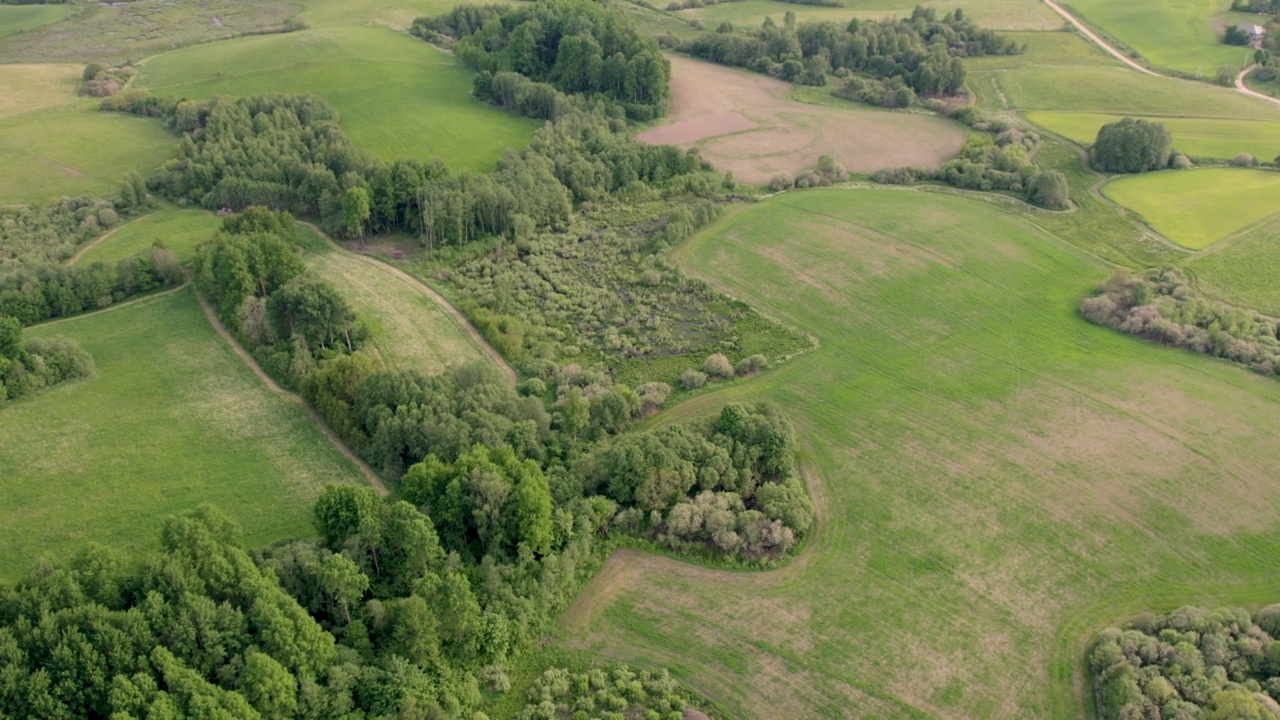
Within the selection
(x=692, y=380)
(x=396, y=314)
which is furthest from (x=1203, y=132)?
(x=396, y=314)

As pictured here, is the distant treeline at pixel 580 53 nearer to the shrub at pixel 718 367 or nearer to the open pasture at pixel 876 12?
the open pasture at pixel 876 12

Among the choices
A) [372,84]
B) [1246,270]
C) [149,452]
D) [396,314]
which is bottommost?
[149,452]

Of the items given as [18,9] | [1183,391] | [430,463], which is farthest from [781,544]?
[18,9]

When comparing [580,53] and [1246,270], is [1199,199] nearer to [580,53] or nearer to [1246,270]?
[1246,270]

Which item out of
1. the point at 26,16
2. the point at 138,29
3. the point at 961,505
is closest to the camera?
the point at 961,505

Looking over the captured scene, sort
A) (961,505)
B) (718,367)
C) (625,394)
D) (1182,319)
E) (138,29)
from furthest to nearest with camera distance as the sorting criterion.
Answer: (138,29)
(1182,319)
(718,367)
(625,394)
(961,505)

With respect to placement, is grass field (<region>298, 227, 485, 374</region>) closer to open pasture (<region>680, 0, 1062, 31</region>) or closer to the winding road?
open pasture (<region>680, 0, 1062, 31</region>)
